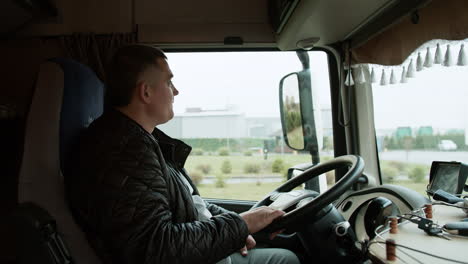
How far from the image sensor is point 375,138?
2.14 m

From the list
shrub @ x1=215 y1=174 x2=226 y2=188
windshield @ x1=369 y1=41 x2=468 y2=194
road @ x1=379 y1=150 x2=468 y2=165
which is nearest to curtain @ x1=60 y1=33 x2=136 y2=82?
shrub @ x1=215 y1=174 x2=226 y2=188

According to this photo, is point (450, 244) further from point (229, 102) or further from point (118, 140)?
point (229, 102)

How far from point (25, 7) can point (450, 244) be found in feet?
7.31

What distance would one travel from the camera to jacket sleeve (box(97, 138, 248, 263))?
923mm

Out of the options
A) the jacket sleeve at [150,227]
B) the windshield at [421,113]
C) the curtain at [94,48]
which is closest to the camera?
the jacket sleeve at [150,227]

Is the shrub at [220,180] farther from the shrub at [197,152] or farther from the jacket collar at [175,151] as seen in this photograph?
the jacket collar at [175,151]

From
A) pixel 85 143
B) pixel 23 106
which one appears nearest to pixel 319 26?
pixel 85 143

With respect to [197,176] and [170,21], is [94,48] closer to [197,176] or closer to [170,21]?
[170,21]

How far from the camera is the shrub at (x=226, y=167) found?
7.38 feet

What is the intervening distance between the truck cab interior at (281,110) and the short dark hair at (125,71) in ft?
0.33

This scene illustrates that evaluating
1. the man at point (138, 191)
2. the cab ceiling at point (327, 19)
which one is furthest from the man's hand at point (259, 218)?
the cab ceiling at point (327, 19)

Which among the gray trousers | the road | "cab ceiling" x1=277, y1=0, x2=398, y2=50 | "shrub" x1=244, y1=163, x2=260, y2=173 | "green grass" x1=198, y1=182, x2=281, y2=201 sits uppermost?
"cab ceiling" x1=277, y1=0, x2=398, y2=50

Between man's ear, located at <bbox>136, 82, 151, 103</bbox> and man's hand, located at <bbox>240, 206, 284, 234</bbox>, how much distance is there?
1.75ft

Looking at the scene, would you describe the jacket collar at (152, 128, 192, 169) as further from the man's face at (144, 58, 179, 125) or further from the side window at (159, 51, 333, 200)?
the side window at (159, 51, 333, 200)
